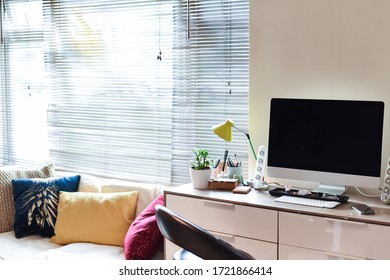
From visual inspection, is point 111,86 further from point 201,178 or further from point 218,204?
point 218,204

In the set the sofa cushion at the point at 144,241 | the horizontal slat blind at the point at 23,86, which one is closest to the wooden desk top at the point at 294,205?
the sofa cushion at the point at 144,241

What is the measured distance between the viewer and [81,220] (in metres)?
3.35

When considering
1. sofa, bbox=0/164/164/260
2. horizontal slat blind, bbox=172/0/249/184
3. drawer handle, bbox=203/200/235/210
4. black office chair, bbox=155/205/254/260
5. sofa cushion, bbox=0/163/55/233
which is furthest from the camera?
sofa cushion, bbox=0/163/55/233

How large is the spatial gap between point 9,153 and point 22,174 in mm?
833

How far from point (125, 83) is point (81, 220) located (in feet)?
3.16

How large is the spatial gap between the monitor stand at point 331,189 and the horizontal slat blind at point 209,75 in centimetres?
57

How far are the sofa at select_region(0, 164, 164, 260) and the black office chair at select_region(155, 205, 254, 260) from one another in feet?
3.87

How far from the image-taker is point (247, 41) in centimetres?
316

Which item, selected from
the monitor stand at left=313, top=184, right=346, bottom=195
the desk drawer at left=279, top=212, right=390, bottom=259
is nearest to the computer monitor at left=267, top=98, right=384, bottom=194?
the monitor stand at left=313, top=184, right=346, bottom=195

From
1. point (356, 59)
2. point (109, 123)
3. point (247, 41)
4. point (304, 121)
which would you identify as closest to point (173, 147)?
point (109, 123)

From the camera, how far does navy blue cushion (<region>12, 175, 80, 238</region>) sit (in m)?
3.47

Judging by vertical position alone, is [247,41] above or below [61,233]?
above

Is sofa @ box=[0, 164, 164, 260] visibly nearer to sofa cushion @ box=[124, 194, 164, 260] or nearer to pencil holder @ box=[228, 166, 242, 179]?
sofa cushion @ box=[124, 194, 164, 260]

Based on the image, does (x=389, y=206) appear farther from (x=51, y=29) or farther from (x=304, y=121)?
(x=51, y=29)
